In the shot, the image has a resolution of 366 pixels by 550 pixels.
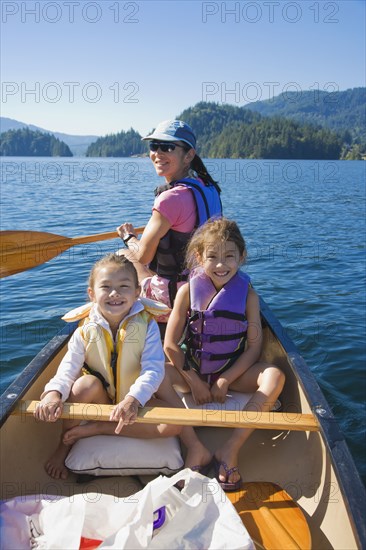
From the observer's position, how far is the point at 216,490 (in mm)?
2139

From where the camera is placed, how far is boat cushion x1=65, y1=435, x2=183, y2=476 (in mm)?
2680

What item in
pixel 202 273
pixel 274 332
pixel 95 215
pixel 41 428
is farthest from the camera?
pixel 95 215

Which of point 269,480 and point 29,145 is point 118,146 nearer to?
point 29,145

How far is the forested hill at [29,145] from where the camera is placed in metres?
114

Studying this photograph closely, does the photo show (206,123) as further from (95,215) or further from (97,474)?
(97,474)

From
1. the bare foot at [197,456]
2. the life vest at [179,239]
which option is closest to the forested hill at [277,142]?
the life vest at [179,239]

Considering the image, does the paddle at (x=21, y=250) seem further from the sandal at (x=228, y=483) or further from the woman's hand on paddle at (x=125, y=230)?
the sandal at (x=228, y=483)

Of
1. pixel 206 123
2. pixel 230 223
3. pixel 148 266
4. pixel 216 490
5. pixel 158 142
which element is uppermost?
pixel 206 123

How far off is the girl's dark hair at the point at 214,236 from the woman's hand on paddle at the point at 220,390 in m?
0.72

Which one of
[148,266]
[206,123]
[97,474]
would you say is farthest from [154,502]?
[206,123]

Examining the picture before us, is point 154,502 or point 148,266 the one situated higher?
point 148,266

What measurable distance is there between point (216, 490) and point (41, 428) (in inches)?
48.8

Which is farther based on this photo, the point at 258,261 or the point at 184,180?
the point at 258,261

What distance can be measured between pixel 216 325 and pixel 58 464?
1.16 meters
